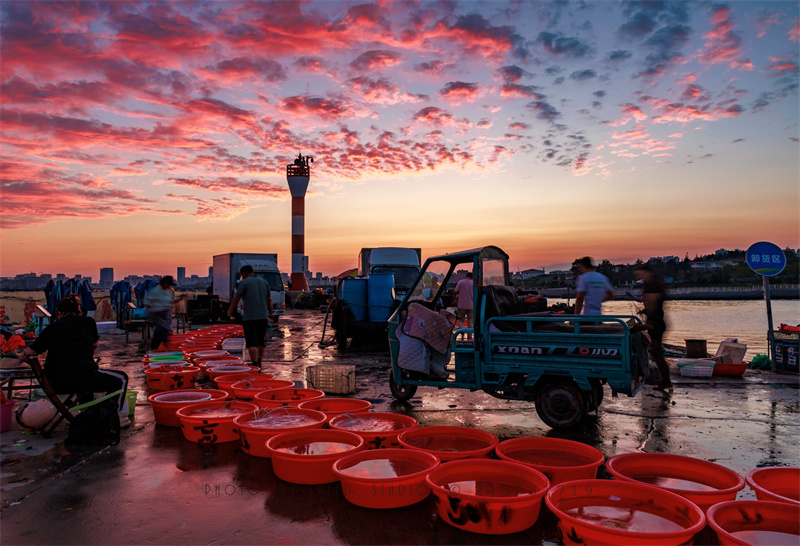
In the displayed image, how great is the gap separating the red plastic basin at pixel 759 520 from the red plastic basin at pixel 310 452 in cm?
268

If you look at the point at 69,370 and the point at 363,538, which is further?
the point at 69,370

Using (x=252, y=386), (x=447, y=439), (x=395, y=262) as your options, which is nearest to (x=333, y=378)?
(x=252, y=386)

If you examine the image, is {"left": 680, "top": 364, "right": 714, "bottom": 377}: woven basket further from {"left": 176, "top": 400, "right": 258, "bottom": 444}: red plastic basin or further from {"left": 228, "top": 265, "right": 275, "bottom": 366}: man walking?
{"left": 176, "top": 400, "right": 258, "bottom": 444}: red plastic basin

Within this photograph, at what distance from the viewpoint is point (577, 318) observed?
5.76 meters

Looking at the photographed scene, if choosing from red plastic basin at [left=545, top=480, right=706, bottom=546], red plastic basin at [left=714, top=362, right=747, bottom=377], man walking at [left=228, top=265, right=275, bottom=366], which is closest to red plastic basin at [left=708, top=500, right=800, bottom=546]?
red plastic basin at [left=545, top=480, right=706, bottom=546]

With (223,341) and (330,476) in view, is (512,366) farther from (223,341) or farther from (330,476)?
(223,341)

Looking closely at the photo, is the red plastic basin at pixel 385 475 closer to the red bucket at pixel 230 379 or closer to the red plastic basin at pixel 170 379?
the red bucket at pixel 230 379

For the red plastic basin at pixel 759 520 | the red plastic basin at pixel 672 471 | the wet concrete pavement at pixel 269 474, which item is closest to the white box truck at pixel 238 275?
the wet concrete pavement at pixel 269 474

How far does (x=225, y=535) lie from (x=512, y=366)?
12.8 feet

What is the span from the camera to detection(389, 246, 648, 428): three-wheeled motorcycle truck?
19.3ft

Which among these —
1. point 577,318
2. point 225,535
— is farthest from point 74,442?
point 577,318

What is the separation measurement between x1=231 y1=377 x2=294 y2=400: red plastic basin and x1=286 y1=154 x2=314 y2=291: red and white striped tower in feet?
142

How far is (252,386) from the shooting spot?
284 inches

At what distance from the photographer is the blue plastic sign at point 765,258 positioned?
1048 cm
